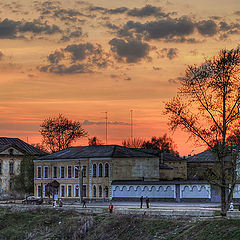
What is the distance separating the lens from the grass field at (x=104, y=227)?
1886 inches

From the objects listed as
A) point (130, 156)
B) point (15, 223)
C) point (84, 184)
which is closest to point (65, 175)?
point (84, 184)

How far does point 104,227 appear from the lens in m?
56.0

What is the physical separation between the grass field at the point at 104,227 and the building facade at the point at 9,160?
37.9 m

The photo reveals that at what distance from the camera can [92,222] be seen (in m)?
58.0

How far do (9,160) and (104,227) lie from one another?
185 ft

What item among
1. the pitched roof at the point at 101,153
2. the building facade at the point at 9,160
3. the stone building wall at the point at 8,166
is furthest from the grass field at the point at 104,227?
the building facade at the point at 9,160

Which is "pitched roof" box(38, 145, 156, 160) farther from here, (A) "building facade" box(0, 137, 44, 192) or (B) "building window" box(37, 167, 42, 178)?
(A) "building facade" box(0, 137, 44, 192)

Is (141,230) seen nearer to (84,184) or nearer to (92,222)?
(92,222)

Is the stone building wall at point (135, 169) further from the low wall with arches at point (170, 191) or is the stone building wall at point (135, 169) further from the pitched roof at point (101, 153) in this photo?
the low wall with arches at point (170, 191)

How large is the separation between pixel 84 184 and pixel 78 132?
46.8 meters

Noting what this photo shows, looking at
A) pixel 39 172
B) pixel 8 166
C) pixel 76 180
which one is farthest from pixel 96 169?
pixel 8 166

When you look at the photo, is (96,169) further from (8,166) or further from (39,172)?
(8,166)

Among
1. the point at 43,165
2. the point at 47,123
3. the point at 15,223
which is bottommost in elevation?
the point at 15,223

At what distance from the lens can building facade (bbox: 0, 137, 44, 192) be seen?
10792 centimetres
